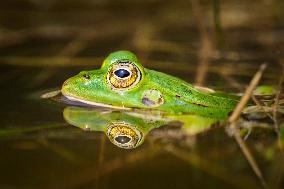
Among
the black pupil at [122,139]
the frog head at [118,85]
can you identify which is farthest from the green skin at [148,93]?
the black pupil at [122,139]

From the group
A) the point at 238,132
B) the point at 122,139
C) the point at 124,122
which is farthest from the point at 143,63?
the point at 122,139

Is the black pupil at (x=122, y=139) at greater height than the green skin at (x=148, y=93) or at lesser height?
lesser

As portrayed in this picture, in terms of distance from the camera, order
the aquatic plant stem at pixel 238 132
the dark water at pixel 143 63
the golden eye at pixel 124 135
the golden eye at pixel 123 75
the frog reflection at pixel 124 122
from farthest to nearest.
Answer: the golden eye at pixel 123 75, the frog reflection at pixel 124 122, the golden eye at pixel 124 135, the aquatic plant stem at pixel 238 132, the dark water at pixel 143 63

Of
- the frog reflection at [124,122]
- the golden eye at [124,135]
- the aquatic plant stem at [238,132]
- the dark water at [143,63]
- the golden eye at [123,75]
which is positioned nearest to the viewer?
the dark water at [143,63]

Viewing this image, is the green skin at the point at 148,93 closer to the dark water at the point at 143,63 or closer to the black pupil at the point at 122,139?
the dark water at the point at 143,63

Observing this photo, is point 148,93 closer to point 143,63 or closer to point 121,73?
point 121,73

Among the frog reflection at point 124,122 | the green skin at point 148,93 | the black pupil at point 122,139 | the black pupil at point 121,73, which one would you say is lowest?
the black pupil at point 122,139

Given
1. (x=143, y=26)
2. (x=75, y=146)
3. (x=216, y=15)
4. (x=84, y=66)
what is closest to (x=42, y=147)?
(x=75, y=146)
